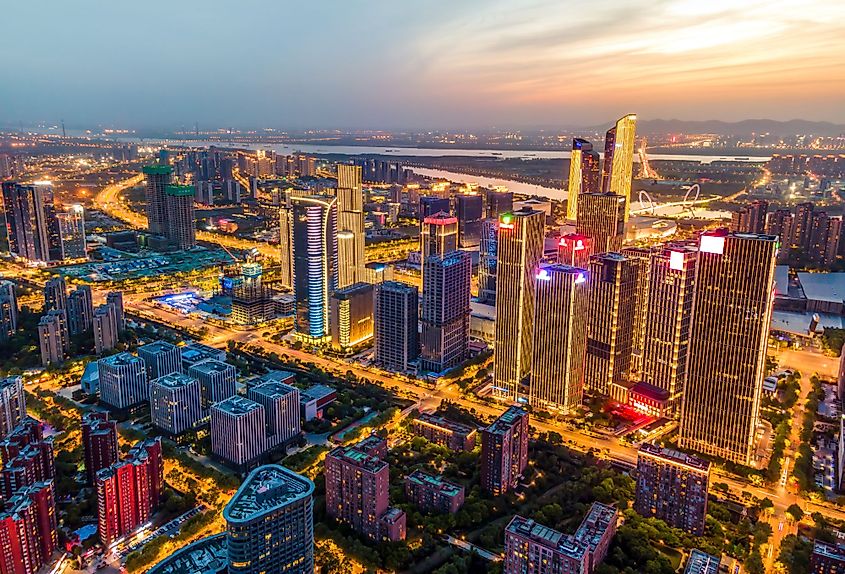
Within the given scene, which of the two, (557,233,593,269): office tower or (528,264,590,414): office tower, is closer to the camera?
(528,264,590,414): office tower

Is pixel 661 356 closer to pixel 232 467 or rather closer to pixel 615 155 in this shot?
pixel 232 467

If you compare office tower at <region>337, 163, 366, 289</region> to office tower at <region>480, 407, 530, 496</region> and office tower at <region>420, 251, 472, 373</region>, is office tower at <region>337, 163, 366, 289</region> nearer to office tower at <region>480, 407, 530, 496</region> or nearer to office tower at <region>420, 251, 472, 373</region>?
office tower at <region>420, 251, 472, 373</region>

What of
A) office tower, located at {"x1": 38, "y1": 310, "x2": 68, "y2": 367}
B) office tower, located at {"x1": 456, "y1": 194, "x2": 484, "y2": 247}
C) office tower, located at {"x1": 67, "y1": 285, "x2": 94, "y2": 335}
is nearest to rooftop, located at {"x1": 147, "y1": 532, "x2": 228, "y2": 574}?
office tower, located at {"x1": 38, "y1": 310, "x2": 68, "y2": 367}

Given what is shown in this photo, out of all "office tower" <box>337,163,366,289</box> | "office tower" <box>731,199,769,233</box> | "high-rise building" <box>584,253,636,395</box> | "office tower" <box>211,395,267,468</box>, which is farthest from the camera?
"office tower" <box>731,199,769,233</box>

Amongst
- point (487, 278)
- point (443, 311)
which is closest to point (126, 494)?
point (443, 311)

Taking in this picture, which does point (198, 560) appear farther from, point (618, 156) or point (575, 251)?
point (618, 156)

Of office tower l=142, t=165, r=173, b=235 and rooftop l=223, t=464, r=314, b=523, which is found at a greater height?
office tower l=142, t=165, r=173, b=235

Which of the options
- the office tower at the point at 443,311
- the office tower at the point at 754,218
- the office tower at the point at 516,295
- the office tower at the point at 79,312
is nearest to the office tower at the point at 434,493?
the office tower at the point at 516,295

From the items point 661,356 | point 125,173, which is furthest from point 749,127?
point 661,356
